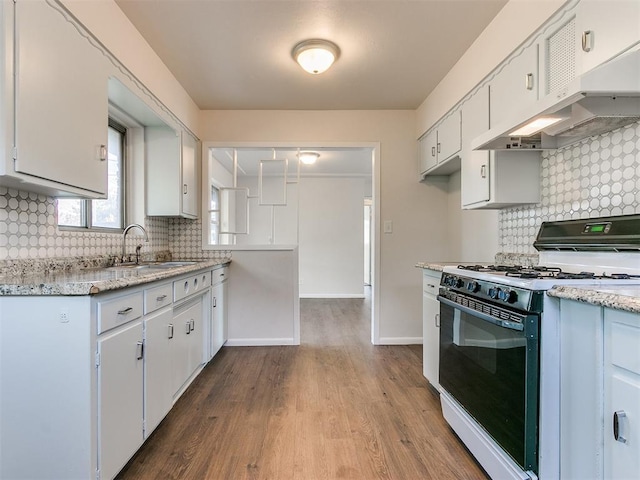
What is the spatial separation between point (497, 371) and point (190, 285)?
6.23 feet

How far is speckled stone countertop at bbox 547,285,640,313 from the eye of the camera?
903 mm

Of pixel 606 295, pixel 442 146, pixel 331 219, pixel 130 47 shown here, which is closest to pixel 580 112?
pixel 606 295

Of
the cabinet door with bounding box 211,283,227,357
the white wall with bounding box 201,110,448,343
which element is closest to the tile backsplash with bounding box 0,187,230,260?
the cabinet door with bounding box 211,283,227,357

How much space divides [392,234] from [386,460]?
218 centimetres

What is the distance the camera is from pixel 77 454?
47.8 inches

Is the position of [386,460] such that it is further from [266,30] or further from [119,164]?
[119,164]

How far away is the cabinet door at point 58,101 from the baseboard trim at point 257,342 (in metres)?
2.04

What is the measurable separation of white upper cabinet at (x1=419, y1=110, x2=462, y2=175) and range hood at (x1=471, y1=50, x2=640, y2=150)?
2.71 ft

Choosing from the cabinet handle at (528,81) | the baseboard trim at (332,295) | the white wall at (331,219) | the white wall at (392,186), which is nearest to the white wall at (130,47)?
the white wall at (392,186)

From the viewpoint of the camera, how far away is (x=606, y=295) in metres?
0.98

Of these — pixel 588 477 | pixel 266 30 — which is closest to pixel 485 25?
pixel 266 30

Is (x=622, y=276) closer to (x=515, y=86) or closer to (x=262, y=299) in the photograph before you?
(x=515, y=86)

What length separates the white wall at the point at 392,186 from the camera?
11.1 feet

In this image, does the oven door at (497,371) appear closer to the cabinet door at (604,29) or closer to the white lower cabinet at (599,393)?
the white lower cabinet at (599,393)
